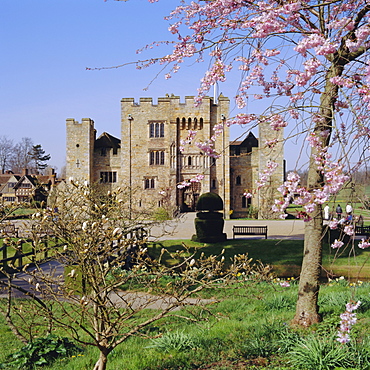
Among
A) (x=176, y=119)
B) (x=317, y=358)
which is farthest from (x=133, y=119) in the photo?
(x=317, y=358)

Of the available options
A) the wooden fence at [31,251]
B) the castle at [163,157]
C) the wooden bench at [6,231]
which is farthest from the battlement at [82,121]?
the wooden bench at [6,231]

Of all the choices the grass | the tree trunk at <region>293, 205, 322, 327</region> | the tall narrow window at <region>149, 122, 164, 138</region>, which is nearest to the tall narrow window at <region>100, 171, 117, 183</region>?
the tall narrow window at <region>149, 122, 164, 138</region>

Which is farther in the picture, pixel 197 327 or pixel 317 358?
pixel 197 327

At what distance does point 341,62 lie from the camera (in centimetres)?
571

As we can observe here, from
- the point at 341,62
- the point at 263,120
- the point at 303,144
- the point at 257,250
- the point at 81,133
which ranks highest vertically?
the point at 81,133

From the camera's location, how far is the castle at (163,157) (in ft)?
127

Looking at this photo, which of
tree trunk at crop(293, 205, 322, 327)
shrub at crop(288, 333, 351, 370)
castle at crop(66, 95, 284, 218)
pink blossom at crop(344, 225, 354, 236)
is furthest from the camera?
castle at crop(66, 95, 284, 218)

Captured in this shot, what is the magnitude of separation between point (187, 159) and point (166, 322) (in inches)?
1294

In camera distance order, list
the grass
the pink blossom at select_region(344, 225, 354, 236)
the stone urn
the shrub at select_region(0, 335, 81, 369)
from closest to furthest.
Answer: the pink blossom at select_region(344, 225, 354, 236) → the grass → the shrub at select_region(0, 335, 81, 369) → the stone urn

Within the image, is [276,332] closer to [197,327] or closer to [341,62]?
[197,327]

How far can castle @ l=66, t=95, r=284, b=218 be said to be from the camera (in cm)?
3872

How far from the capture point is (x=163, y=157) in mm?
40062

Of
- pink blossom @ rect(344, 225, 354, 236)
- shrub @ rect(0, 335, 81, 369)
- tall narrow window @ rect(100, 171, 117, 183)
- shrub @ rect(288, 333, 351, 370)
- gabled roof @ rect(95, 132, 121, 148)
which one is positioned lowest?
shrub @ rect(0, 335, 81, 369)

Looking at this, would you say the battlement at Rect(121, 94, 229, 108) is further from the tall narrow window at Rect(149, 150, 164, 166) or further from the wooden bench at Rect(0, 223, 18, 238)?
the wooden bench at Rect(0, 223, 18, 238)
